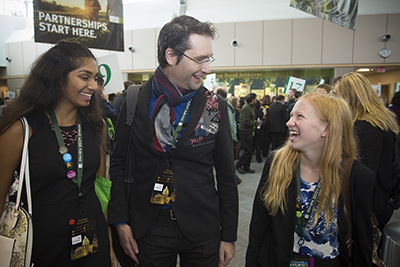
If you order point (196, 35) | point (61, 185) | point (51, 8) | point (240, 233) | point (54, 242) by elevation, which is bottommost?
point (240, 233)

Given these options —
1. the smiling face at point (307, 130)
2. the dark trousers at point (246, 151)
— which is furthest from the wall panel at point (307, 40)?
the smiling face at point (307, 130)

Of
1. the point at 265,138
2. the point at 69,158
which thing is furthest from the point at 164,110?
the point at 265,138

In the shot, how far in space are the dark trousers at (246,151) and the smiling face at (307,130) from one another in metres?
4.43

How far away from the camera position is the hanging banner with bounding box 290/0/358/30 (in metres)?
4.39

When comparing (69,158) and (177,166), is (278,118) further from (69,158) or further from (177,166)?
(69,158)

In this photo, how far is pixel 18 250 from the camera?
1057 millimetres

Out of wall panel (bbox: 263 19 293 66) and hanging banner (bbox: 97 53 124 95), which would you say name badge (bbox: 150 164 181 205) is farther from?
wall panel (bbox: 263 19 293 66)

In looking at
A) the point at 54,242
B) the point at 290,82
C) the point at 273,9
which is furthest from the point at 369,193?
the point at 273,9

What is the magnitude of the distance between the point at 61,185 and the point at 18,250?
0.99 feet

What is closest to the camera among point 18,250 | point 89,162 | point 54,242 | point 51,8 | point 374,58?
point 18,250

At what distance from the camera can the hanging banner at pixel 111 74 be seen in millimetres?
3577

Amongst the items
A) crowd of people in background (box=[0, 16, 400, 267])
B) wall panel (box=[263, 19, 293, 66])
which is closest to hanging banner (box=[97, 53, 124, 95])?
crowd of people in background (box=[0, 16, 400, 267])

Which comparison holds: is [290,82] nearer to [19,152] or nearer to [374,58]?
[374,58]

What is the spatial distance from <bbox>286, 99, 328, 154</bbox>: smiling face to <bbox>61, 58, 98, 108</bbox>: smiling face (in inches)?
43.3
